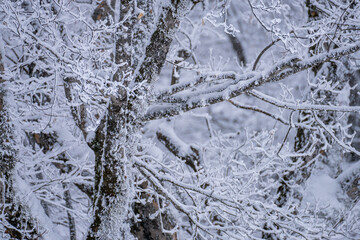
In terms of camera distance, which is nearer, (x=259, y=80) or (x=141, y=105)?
(x=259, y=80)

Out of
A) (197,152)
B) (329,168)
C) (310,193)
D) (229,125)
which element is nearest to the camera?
(197,152)

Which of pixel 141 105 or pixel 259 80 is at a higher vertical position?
pixel 259 80

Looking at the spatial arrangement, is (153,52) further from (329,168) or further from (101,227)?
(329,168)

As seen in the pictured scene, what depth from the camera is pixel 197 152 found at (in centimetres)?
561

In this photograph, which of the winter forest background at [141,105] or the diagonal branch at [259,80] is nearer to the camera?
the diagonal branch at [259,80]

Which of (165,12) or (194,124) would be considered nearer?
(165,12)

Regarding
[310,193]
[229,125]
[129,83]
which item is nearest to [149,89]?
[129,83]

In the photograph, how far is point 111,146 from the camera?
9.37 feet

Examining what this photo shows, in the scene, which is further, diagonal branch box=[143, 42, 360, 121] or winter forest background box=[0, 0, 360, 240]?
winter forest background box=[0, 0, 360, 240]

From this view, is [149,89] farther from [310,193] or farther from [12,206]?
[310,193]

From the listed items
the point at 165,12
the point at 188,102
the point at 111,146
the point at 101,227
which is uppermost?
the point at 165,12

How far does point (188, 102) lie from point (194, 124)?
9.08 meters

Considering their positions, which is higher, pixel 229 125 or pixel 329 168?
pixel 229 125

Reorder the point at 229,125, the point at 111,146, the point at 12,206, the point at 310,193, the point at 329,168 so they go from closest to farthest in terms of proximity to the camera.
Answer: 1. the point at 111,146
2. the point at 12,206
3. the point at 310,193
4. the point at 329,168
5. the point at 229,125
